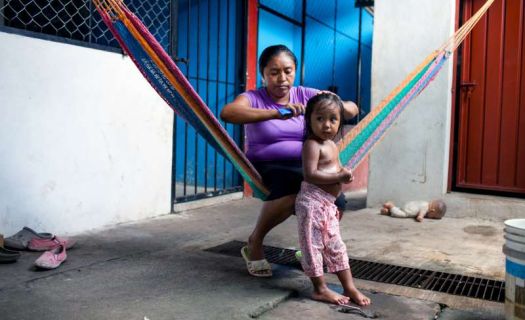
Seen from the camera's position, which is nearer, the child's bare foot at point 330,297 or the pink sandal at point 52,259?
the child's bare foot at point 330,297

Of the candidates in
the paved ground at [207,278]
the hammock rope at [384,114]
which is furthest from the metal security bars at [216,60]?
the hammock rope at [384,114]

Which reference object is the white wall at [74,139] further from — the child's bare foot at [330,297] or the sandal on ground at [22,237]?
the child's bare foot at [330,297]

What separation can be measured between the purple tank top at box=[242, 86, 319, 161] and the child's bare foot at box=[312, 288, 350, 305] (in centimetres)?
61

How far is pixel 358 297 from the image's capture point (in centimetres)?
185

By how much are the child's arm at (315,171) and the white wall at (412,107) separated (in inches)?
94.9

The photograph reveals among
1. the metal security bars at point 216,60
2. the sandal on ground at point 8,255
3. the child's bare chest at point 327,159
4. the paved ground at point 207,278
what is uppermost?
the metal security bars at point 216,60

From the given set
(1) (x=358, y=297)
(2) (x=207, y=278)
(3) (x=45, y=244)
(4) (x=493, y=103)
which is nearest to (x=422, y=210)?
(4) (x=493, y=103)

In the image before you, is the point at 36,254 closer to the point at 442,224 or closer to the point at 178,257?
the point at 178,257

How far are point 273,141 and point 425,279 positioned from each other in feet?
3.11

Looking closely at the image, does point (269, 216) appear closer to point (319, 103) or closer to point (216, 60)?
point (319, 103)

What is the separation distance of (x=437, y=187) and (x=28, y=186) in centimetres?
301

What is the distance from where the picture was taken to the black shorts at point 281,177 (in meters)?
2.10

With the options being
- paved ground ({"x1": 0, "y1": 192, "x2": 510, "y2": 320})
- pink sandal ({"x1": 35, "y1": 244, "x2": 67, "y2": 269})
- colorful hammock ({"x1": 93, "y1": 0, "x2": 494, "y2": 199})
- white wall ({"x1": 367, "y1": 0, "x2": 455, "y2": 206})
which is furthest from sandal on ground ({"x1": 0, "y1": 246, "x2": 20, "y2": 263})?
white wall ({"x1": 367, "y1": 0, "x2": 455, "y2": 206})

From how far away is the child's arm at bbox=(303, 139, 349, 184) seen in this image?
183 cm
